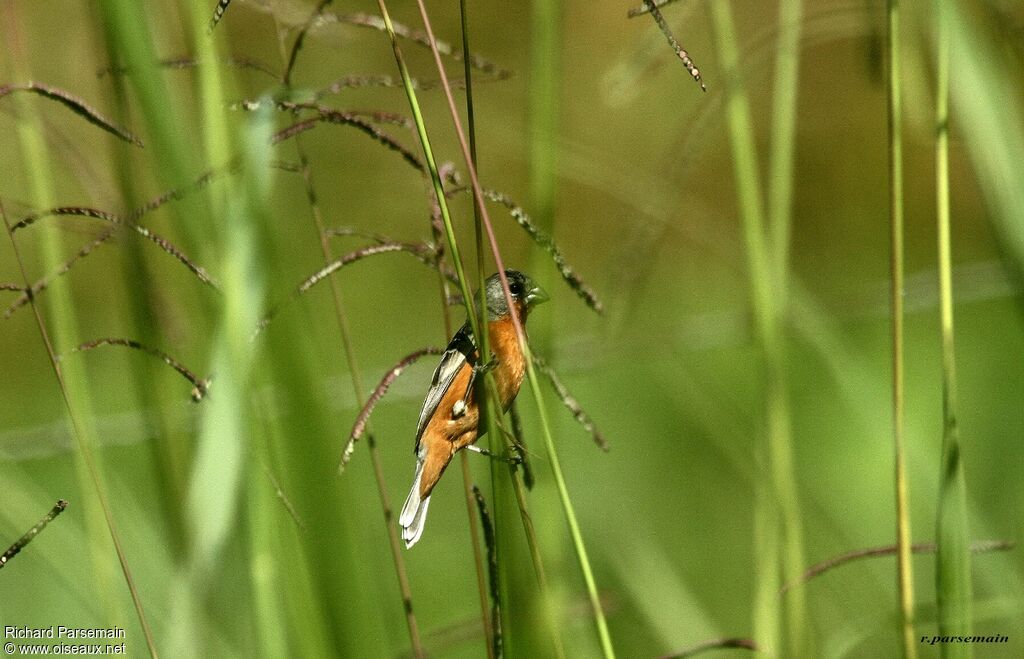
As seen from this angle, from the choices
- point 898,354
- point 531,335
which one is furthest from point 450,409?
point 531,335

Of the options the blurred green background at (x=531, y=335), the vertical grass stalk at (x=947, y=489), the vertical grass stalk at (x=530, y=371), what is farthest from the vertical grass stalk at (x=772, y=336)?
the vertical grass stalk at (x=530, y=371)

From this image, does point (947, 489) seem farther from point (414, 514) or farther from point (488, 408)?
point (414, 514)

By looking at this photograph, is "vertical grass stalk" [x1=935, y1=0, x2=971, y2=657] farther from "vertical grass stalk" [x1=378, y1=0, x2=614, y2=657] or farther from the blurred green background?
"vertical grass stalk" [x1=378, y1=0, x2=614, y2=657]

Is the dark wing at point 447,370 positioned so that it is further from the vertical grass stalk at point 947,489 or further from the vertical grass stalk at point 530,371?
the vertical grass stalk at point 947,489

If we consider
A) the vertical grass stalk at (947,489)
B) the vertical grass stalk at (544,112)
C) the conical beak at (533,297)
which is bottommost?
the vertical grass stalk at (947,489)

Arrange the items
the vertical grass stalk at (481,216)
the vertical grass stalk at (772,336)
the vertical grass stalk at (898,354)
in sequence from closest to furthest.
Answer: the vertical grass stalk at (481,216) < the vertical grass stalk at (898,354) < the vertical grass stalk at (772,336)

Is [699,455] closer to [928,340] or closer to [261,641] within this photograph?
[928,340]

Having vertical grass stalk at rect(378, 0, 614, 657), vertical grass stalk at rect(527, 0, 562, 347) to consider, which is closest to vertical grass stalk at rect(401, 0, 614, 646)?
vertical grass stalk at rect(378, 0, 614, 657)

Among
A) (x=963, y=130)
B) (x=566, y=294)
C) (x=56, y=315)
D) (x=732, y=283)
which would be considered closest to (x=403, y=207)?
(x=566, y=294)
